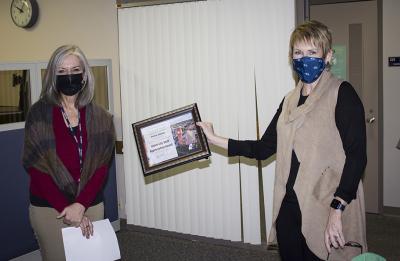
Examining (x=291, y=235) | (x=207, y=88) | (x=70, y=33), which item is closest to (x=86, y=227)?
(x=291, y=235)

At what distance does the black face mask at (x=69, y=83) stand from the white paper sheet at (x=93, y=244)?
0.64 metres

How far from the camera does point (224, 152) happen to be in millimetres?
3883

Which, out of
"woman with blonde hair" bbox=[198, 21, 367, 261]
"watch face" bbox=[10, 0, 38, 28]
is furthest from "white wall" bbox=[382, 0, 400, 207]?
"watch face" bbox=[10, 0, 38, 28]

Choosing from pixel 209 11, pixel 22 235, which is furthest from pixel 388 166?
pixel 22 235

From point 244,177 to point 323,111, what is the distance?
80.6 inches

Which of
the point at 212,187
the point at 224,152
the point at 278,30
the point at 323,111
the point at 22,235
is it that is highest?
the point at 278,30

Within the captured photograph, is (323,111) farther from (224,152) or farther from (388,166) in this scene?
(388,166)

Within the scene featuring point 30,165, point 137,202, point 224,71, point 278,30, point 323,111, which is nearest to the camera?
point 323,111

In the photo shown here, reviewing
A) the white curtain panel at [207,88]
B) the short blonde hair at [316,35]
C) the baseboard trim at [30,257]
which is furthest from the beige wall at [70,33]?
the short blonde hair at [316,35]

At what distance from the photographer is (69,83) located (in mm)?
2209

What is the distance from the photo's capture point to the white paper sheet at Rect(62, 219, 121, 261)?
2141 millimetres

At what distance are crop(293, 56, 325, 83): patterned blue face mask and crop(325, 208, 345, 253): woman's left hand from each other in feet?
1.76

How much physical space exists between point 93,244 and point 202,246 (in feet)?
A: 6.48

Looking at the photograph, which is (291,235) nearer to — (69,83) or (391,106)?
(69,83)
